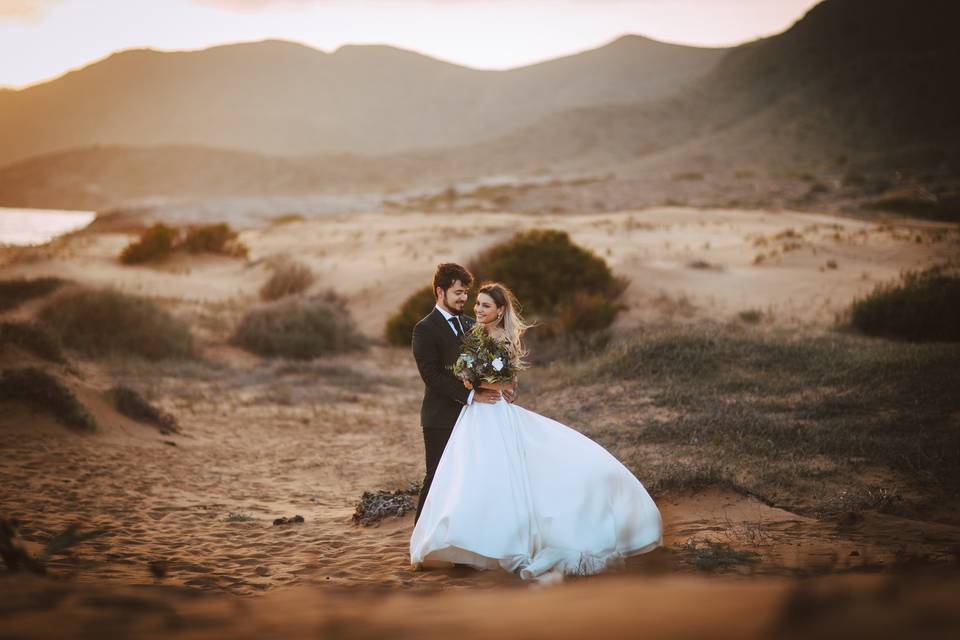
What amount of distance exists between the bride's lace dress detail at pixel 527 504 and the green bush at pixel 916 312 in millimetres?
11024

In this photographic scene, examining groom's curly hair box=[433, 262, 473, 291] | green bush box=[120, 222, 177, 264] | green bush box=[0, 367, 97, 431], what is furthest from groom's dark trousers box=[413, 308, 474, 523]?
green bush box=[120, 222, 177, 264]

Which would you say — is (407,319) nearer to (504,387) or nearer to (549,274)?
(549,274)

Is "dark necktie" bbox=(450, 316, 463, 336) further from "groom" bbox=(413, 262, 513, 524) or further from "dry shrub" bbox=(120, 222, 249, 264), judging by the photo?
"dry shrub" bbox=(120, 222, 249, 264)

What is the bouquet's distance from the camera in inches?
198

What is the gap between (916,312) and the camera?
44.9 feet

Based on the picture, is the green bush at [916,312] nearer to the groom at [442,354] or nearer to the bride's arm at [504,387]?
the bride's arm at [504,387]

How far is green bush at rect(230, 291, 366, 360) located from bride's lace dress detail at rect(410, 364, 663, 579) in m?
11.1

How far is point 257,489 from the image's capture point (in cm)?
814

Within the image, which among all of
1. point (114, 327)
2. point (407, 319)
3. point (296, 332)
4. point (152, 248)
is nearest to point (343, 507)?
point (296, 332)

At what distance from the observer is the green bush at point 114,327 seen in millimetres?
14156

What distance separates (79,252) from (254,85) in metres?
186

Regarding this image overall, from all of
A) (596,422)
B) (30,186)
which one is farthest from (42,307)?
(30,186)

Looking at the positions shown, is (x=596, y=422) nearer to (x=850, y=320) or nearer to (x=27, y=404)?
(x=27, y=404)

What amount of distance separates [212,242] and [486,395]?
29.3 metres
